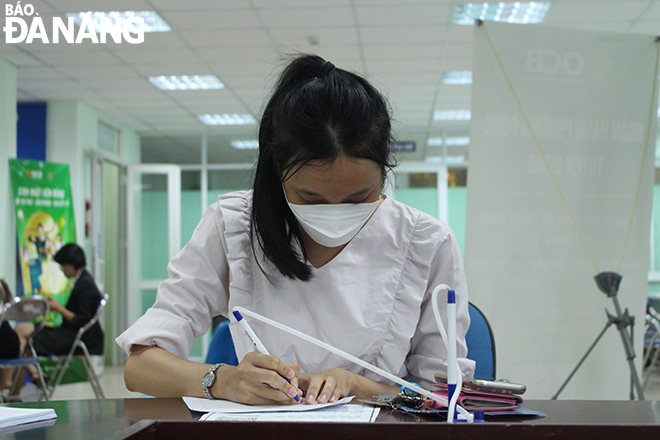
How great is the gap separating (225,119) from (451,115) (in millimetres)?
2839

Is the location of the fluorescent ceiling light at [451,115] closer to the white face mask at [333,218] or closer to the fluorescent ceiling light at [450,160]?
the fluorescent ceiling light at [450,160]

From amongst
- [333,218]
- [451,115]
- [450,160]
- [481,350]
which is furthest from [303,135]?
[450,160]

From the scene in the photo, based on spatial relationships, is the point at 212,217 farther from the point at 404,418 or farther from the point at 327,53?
the point at 327,53

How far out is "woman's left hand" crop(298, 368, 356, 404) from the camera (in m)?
0.99

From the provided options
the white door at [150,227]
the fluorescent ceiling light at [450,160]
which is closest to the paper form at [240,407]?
the white door at [150,227]

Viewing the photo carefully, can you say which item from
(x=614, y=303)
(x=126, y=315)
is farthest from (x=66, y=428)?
(x=126, y=315)

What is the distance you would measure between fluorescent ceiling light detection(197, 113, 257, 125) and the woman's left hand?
6566mm

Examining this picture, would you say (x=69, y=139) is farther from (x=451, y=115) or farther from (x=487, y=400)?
(x=487, y=400)

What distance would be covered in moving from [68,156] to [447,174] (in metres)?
4.64

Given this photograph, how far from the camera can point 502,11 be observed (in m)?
4.60

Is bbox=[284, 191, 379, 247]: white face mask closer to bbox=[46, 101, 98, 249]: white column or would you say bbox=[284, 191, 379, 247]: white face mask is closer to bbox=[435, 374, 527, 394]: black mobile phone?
bbox=[435, 374, 527, 394]: black mobile phone

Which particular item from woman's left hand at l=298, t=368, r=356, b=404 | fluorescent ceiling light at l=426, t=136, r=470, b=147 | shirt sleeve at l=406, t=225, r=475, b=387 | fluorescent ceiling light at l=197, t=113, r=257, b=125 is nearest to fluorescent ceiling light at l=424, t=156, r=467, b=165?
fluorescent ceiling light at l=426, t=136, r=470, b=147

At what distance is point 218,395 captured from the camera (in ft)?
3.34

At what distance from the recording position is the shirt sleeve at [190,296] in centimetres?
119
